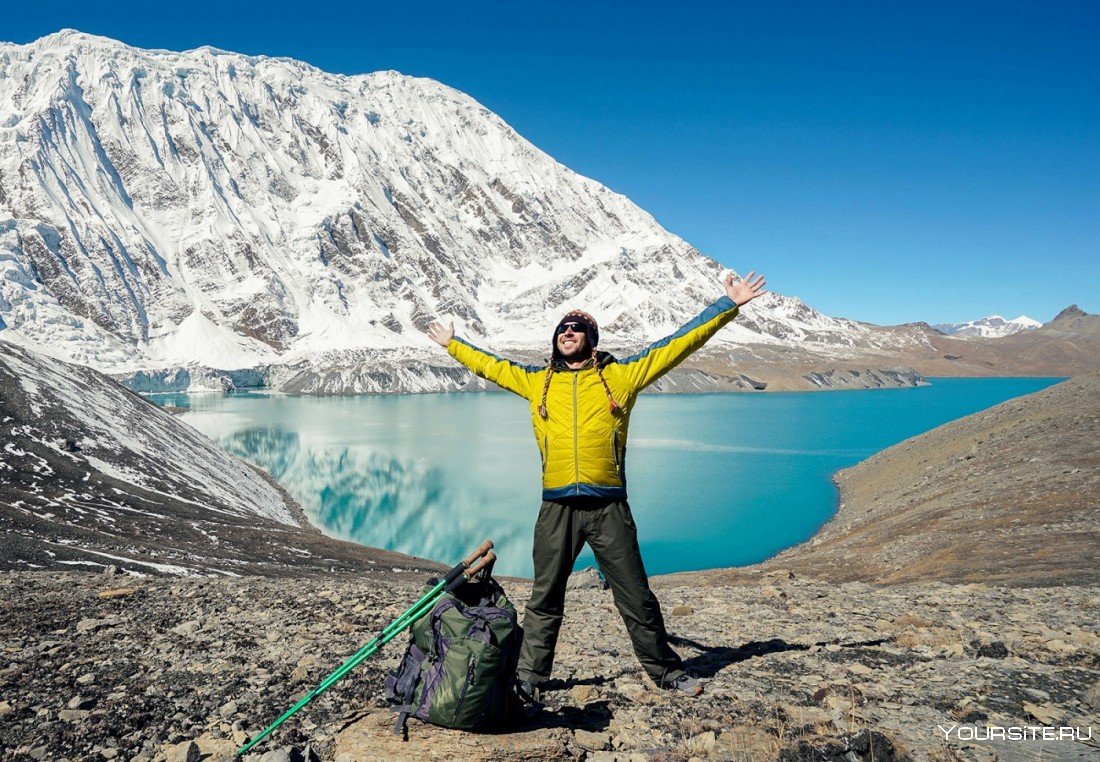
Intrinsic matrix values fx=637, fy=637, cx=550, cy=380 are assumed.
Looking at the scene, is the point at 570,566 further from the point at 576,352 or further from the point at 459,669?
the point at 576,352

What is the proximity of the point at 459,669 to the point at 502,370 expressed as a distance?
7.90 ft

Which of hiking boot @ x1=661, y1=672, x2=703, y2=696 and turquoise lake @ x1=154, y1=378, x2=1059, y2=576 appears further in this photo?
turquoise lake @ x1=154, y1=378, x2=1059, y2=576

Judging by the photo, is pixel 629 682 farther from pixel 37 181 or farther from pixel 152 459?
pixel 37 181

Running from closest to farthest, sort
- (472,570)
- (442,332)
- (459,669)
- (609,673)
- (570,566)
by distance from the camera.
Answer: (459,669), (472,570), (570,566), (609,673), (442,332)

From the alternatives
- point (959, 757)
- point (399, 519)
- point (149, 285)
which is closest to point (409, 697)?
point (959, 757)

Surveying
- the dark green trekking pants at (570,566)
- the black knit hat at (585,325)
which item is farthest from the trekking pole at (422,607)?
the black knit hat at (585,325)

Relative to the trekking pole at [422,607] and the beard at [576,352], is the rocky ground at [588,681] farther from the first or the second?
the beard at [576,352]

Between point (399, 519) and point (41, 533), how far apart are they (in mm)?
24017

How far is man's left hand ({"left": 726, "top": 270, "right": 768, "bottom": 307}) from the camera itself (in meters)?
5.27

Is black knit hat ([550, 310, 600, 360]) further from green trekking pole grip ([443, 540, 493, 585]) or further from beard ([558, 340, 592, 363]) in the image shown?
green trekking pole grip ([443, 540, 493, 585])

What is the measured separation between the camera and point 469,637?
398cm

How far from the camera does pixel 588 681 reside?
5.46m

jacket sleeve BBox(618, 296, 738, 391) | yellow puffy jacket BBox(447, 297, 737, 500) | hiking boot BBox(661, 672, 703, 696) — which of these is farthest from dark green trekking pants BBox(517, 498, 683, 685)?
jacket sleeve BBox(618, 296, 738, 391)

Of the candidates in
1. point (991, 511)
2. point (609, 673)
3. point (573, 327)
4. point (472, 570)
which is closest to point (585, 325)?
point (573, 327)
